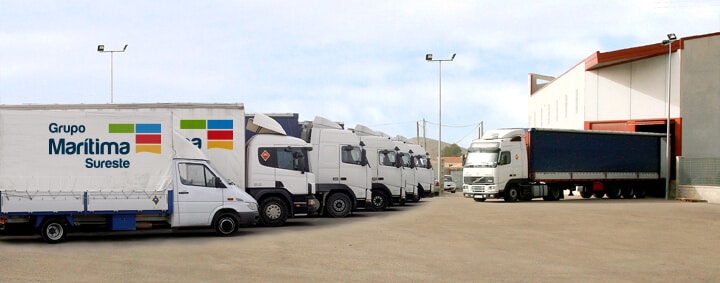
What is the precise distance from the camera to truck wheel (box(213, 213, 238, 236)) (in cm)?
1616

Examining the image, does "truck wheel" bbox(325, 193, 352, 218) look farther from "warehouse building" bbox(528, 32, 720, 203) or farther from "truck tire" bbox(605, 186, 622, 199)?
"warehouse building" bbox(528, 32, 720, 203)

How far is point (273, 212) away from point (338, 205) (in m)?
3.55

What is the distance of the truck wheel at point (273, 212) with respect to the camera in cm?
1886

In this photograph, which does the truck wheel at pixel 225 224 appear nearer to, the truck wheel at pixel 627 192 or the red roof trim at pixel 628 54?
the truck wheel at pixel 627 192

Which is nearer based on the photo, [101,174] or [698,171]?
[101,174]

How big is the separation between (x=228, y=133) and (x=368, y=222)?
15.8 ft

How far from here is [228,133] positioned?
18000mm

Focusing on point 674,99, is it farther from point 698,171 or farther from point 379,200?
point 379,200

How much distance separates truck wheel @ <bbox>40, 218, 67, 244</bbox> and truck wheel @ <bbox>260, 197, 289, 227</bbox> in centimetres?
515

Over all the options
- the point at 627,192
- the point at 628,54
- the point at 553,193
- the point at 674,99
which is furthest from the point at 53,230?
the point at 628,54

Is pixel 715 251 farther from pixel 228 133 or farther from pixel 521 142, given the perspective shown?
pixel 521 142

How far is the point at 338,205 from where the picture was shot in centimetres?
2212

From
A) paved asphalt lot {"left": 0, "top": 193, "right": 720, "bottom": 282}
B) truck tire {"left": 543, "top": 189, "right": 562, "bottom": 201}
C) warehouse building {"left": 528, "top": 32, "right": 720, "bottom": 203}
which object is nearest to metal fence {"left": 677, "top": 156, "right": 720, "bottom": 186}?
warehouse building {"left": 528, "top": 32, "right": 720, "bottom": 203}

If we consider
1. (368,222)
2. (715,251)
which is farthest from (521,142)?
(715,251)
